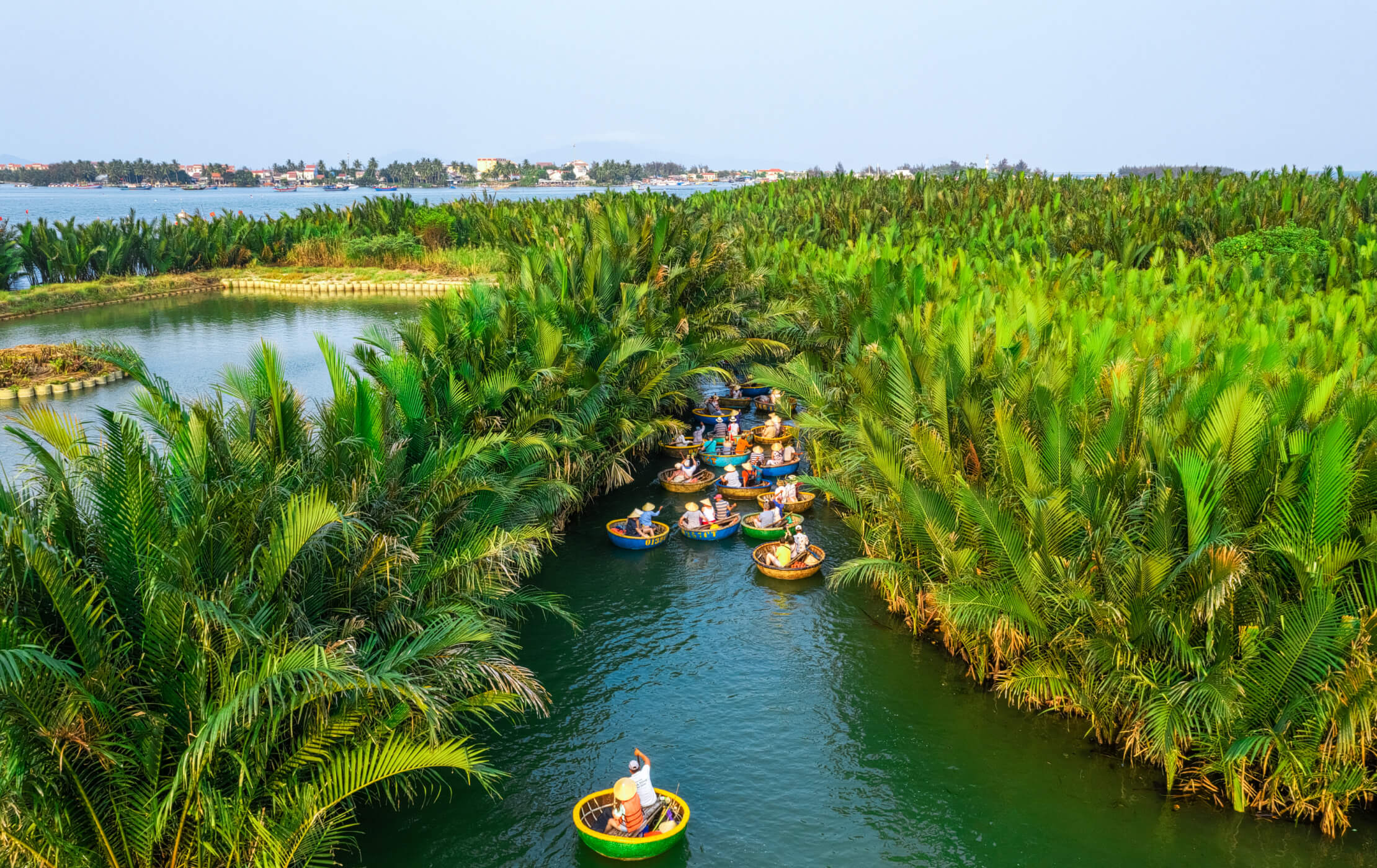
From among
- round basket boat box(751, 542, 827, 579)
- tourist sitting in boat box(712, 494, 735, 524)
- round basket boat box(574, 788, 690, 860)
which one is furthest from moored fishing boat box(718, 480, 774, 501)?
round basket boat box(574, 788, 690, 860)

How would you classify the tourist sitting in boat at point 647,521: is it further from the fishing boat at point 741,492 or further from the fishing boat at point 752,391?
the fishing boat at point 752,391

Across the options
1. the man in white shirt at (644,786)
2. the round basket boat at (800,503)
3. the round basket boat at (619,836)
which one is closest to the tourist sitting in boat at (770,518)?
the round basket boat at (800,503)

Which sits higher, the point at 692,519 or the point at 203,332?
the point at 203,332

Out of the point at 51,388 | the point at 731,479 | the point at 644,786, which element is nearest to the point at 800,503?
the point at 731,479

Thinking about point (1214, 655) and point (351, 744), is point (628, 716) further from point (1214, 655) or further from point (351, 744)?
point (1214, 655)

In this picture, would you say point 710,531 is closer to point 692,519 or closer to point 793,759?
point 692,519
